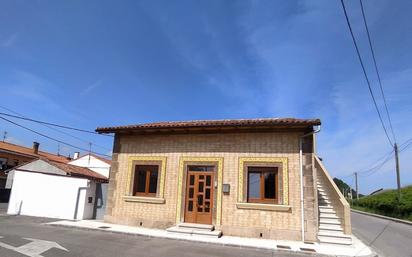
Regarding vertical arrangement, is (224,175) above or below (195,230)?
above

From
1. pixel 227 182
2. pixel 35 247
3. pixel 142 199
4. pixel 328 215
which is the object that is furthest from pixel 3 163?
pixel 328 215

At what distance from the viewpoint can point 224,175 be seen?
12.5m

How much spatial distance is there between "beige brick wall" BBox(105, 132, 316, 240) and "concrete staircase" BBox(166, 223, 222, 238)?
0.60 meters

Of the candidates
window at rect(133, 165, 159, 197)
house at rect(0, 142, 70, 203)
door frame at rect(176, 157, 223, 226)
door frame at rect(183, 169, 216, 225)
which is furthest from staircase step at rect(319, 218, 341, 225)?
house at rect(0, 142, 70, 203)

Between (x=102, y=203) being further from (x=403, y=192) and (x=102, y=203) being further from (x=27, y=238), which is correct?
(x=403, y=192)

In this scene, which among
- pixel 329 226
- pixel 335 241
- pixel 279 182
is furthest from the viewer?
pixel 279 182

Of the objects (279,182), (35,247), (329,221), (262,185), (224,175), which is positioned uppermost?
(224,175)

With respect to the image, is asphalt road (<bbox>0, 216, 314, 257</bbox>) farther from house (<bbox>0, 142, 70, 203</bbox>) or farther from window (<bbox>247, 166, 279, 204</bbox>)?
house (<bbox>0, 142, 70, 203</bbox>)

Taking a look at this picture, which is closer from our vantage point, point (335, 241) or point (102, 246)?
point (102, 246)

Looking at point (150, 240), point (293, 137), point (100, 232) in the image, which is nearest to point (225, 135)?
point (293, 137)

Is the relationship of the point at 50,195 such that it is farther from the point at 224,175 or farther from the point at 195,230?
the point at 224,175

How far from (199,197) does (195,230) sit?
1.47 metres

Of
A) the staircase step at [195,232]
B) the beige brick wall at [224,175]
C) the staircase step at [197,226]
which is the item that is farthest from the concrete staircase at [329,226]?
the staircase step at [197,226]

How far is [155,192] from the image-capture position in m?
13.5
